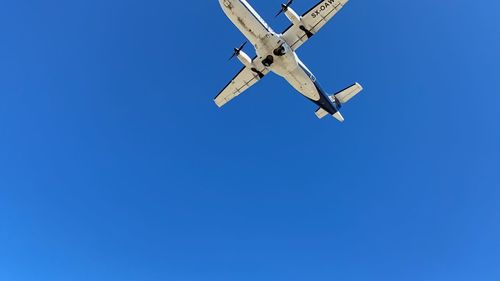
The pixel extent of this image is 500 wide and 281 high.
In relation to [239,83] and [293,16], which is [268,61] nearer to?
[293,16]

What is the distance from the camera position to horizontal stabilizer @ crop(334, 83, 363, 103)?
149ft

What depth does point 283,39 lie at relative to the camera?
38906mm

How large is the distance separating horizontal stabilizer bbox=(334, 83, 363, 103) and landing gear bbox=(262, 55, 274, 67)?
32.4 ft

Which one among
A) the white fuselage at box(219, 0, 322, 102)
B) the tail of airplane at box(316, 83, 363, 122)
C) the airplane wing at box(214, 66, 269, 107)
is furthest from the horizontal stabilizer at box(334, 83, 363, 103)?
the airplane wing at box(214, 66, 269, 107)

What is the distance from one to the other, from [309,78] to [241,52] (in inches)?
268

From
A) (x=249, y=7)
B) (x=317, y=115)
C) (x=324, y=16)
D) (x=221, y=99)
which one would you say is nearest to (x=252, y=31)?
(x=249, y=7)

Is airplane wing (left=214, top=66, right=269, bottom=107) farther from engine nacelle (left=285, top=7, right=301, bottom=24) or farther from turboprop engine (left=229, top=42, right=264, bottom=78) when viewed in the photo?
engine nacelle (left=285, top=7, right=301, bottom=24)

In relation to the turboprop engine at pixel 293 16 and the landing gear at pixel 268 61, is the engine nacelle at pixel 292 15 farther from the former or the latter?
the landing gear at pixel 268 61

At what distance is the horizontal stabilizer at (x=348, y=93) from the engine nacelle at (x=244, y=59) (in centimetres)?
1031

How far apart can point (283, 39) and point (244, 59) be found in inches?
177

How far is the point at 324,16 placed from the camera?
3856cm

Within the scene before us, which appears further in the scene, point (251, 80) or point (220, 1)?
point (251, 80)

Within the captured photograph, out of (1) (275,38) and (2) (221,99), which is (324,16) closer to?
(1) (275,38)

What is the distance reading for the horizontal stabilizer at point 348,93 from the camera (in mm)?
45312
